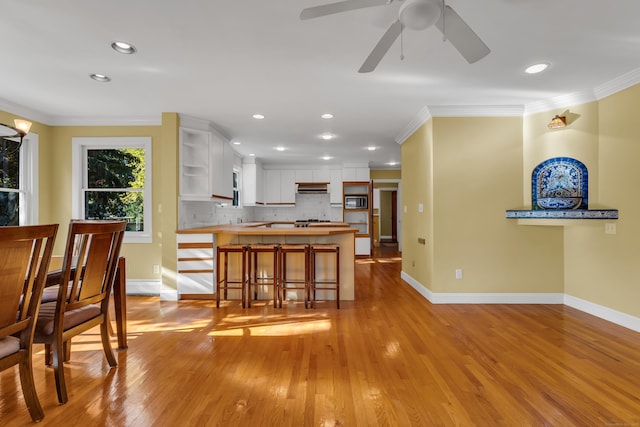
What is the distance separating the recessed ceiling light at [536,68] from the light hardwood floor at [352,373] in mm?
2445

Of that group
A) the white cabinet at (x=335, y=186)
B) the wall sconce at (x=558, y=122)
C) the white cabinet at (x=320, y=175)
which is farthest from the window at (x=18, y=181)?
the wall sconce at (x=558, y=122)

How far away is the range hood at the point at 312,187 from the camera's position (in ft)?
26.6

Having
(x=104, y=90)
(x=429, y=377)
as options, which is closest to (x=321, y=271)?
(x=429, y=377)

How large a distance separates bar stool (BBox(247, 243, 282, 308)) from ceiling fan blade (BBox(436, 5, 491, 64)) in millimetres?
2815

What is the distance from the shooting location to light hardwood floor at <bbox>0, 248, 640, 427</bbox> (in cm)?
177

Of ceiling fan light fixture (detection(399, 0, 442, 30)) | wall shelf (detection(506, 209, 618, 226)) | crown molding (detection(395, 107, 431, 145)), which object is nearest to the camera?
ceiling fan light fixture (detection(399, 0, 442, 30))

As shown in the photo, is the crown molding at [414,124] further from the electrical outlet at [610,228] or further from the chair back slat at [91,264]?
the chair back slat at [91,264]

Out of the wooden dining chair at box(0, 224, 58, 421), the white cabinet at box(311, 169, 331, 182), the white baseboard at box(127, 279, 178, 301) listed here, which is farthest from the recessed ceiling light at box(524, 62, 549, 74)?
the white cabinet at box(311, 169, 331, 182)

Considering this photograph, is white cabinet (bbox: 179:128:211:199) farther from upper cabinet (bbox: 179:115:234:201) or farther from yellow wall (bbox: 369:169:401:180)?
yellow wall (bbox: 369:169:401:180)

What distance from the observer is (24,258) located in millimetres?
1562

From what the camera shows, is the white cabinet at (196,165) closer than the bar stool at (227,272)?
No

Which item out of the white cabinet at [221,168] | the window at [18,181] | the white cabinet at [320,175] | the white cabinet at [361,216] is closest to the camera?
the window at [18,181]

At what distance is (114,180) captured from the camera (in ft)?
15.0

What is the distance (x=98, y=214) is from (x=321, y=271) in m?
3.30
